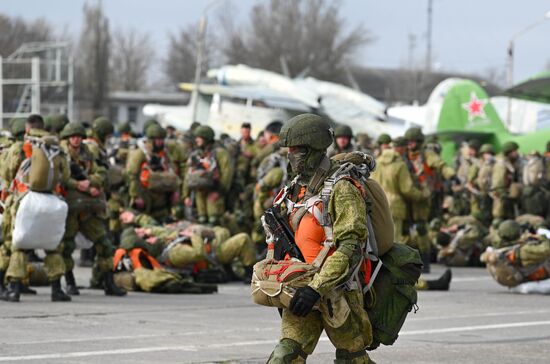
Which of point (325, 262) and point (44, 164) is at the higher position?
point (325, 262)

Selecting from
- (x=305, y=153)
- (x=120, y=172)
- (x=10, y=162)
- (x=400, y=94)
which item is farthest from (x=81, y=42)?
(x=305, y=153)

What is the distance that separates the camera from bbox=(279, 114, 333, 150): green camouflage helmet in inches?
309

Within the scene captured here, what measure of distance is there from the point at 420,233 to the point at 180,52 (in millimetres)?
103552

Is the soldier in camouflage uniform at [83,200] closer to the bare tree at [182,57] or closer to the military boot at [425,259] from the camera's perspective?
the military boot at [425,259]

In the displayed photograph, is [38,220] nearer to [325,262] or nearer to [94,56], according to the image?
[325,262]

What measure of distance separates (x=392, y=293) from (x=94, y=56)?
78.2 m

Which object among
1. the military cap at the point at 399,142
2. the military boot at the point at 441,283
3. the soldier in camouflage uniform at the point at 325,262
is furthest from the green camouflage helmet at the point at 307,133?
the military cap at the point at 399,142

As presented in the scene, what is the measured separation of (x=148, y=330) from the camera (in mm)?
12688

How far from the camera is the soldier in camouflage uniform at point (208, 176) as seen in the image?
20188 mm

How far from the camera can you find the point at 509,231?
56.6 feet

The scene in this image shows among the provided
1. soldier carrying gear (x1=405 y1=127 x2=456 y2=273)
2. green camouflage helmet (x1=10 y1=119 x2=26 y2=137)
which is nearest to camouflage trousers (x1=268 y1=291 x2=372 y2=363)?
green camouflage helmet (x1=10 y1=119 x2=26 y2=137)

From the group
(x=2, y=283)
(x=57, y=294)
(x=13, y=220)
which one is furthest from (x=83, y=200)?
(x=2, y=283)

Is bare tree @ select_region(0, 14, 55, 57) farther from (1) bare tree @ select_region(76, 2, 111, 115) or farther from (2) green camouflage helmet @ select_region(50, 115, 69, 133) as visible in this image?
(2) green camouflage helmet @ select_region(50, 115, 69, 133)

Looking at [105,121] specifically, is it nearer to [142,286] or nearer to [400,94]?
[142,286]
